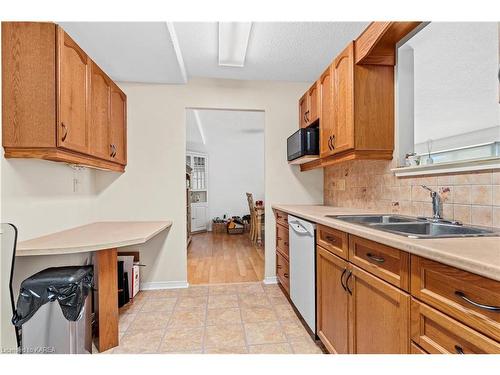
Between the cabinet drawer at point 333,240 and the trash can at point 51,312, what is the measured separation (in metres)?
1.47

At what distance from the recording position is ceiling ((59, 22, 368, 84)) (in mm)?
1896

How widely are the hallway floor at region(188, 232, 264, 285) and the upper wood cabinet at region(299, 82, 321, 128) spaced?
75.5 inches

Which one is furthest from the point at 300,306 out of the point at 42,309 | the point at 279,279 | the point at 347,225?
the point at 42,309

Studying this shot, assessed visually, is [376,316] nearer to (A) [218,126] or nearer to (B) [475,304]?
(B) [475,304]

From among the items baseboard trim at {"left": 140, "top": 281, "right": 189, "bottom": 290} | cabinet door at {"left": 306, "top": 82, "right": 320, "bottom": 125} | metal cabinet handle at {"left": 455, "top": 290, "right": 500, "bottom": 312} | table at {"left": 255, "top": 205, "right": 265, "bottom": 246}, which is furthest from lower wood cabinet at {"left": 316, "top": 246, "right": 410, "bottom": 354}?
table at {"left": 255, "top": 205, "right": 265, "bottom": 246}

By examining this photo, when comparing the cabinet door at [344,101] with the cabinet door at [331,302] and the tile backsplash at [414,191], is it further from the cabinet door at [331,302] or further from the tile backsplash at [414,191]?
the cabinet door at [331,302]

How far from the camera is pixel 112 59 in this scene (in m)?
2.27

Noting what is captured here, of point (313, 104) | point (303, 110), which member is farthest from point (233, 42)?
point (303, 110)

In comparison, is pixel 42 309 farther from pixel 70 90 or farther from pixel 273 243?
pixel 273 243

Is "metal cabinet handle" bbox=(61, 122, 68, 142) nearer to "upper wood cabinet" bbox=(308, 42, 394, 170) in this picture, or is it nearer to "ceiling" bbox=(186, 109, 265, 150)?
"upper wood cabinet" bbox=(308, 42, 394, 170)

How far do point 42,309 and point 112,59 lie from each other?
2003 mm

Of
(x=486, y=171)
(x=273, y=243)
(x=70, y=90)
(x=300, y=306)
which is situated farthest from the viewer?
(x=273, y=243)

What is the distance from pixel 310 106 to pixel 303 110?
230 mm

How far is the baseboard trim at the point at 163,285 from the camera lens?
111 inches
